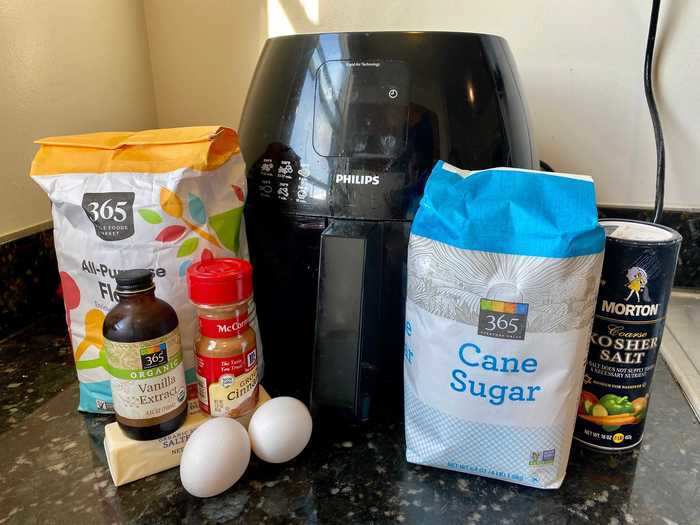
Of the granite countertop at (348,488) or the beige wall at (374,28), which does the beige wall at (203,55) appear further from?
the granite countertop at (348,488)

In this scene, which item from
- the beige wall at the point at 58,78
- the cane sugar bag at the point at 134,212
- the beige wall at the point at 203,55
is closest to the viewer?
the cane sugar bag at the point at 134,212

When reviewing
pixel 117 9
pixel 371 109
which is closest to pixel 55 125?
Result: pixel 117 9

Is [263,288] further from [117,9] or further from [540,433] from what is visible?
[117,9]

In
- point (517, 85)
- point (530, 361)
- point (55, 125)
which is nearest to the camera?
point (530, 361)

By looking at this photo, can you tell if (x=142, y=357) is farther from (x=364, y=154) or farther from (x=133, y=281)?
(x=364, y=154)

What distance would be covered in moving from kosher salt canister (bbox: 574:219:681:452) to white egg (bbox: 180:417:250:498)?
1.06 ft

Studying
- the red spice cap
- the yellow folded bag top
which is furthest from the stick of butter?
the yellow folded bag top

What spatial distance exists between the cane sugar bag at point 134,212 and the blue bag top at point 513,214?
21 cm

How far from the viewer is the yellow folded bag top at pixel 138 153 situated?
55cm

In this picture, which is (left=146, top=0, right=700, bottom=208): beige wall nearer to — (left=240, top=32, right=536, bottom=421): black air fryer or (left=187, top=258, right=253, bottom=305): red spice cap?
(left=240, top=32, right=536, bottom=421): black air fryer

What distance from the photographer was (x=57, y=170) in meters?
0.56

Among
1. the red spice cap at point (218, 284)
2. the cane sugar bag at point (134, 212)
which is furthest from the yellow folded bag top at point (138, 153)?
the red spice cap at point (218, 284)

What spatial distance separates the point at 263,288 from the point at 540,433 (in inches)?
13.0

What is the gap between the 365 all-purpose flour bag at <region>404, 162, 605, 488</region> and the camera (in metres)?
0.45
